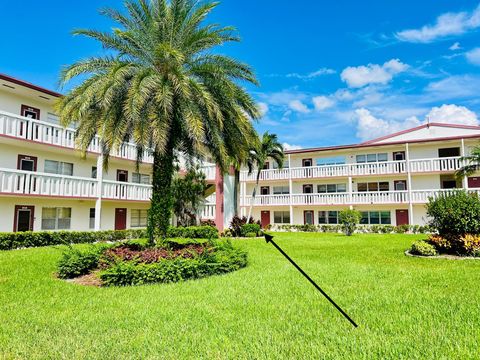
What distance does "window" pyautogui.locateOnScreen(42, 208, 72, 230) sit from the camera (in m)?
22.0

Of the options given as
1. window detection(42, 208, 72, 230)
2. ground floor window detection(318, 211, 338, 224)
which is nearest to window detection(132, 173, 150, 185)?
window detection(42, 208, 72, 230)

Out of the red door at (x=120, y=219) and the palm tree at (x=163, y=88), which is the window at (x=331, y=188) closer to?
the red door at (x=120, y=219)

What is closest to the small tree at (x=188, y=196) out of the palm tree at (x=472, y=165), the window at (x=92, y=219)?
the window at (x=92, y=219)

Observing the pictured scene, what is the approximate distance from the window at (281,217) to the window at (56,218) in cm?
2075

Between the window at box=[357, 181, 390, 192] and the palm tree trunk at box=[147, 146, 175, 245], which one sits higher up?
the window at box=[357, 181, 390, 192]

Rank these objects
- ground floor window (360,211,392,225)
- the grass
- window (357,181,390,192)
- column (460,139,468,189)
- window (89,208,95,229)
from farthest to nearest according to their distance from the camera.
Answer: window (357,181,390,192), ground floor window (360,211,392,225), column (460,139,468,189), window (89,208,95,229), the grass

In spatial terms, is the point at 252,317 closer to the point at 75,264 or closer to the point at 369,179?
the point at 75,264

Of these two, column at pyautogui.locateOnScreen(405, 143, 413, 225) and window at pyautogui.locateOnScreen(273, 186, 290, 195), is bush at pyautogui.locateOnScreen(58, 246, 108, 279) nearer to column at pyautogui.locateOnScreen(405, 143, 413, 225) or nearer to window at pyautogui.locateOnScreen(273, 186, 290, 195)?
column at pyautogui.locateOnScreen(405, 143, 413, 225)

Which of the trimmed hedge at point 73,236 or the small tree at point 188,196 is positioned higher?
the small tree at point 188,196

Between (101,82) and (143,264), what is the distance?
246 inches

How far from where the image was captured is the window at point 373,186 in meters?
32.9

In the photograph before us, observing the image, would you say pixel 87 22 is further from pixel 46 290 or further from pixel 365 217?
pixel 365 217

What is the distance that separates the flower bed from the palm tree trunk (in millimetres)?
588

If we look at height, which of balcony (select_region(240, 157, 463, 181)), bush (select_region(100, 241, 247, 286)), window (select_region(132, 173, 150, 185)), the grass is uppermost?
balcony (select_region(240, 157, 463, 181))
